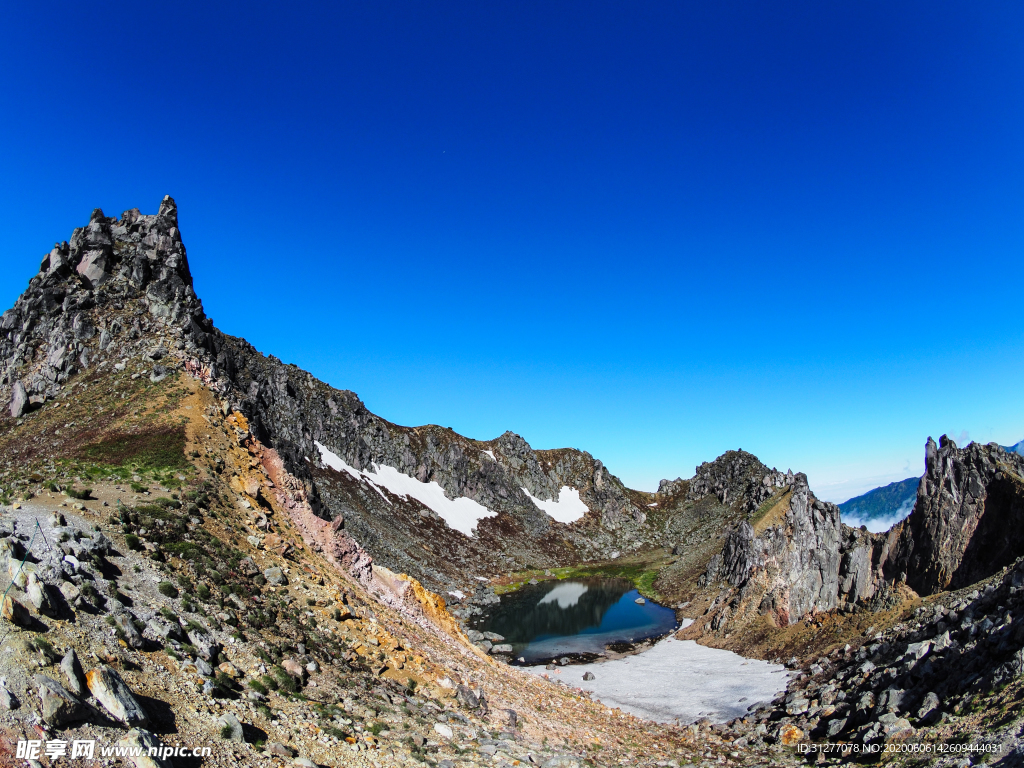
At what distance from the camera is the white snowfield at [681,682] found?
35.8 metres

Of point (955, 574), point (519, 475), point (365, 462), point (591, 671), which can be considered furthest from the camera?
point (519, 475)

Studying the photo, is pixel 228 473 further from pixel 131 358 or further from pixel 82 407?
pixel 131 358

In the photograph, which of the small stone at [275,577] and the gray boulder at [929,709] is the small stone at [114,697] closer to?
the small stone at [275,577]

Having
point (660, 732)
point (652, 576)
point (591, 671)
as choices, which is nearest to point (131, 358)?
point (660, 732)

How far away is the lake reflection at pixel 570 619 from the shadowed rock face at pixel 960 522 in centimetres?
3326

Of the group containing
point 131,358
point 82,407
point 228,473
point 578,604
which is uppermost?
point 131,358

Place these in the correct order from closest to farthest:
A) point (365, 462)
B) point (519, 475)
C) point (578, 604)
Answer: point (578, 604)
point (365, 462)
point (519, 475)

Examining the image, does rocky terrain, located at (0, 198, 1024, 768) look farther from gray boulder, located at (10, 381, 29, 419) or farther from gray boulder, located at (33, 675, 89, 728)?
gray boulder, located at (10, 381, 29, 419)

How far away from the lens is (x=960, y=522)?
44.2m

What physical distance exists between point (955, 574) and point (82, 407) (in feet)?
239

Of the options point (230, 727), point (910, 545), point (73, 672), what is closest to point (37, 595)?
point (73, 672)

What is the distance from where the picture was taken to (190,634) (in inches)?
584

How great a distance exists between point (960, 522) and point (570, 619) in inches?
2133

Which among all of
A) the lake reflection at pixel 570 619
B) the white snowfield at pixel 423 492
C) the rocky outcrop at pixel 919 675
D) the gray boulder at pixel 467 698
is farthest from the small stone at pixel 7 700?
the white snowfield at pixel 423 492
